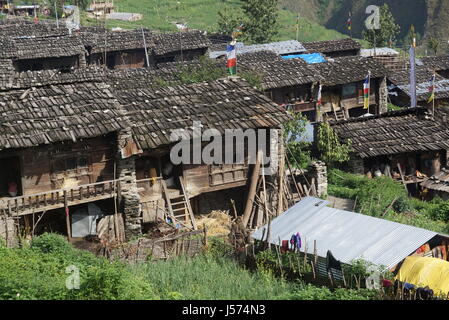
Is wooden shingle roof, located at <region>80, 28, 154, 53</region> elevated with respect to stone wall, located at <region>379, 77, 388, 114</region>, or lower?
elevated

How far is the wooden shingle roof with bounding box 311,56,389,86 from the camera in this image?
43.5 meters

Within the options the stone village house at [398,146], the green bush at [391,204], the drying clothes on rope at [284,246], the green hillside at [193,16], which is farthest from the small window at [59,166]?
the green hillside at [193,16]

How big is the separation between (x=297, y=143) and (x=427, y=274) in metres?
16.2

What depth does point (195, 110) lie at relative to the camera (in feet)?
88.3

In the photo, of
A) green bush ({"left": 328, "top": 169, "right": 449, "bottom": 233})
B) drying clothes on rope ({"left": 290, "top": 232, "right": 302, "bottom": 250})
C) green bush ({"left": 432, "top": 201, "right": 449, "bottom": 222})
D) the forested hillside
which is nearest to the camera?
drying clothes on rope ({"left": 290, "top": 232, "right": 302, "bottom": 250})

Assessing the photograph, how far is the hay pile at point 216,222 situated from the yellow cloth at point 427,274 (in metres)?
8.05

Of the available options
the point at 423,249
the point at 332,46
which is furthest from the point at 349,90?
the point at 423,249

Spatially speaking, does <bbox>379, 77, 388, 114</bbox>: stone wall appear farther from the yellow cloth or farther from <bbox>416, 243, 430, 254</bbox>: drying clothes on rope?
the yellow cloth

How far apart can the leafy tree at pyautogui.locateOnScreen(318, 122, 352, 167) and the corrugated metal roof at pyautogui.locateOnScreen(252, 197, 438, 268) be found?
28.1 ft

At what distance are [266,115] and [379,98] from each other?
65.6ft

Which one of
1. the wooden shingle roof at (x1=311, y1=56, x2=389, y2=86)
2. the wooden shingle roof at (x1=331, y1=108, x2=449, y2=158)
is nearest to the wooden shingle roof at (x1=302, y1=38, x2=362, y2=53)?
the wooden shingle roof at (x1=311, y1=56, x2=389, y2=86)

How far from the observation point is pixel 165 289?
17.8m
